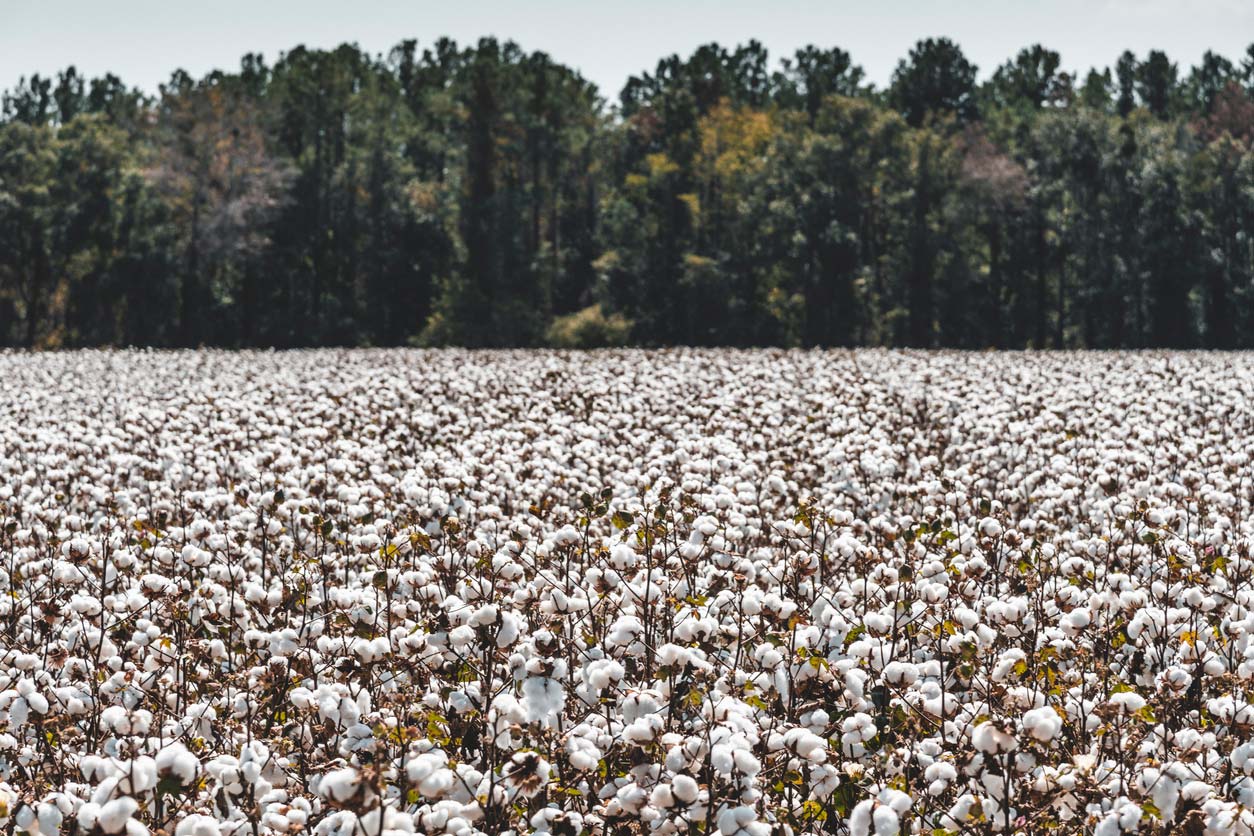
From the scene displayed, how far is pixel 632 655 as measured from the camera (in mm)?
5516

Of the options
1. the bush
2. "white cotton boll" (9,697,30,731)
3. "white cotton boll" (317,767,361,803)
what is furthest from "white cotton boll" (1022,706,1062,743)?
the bush

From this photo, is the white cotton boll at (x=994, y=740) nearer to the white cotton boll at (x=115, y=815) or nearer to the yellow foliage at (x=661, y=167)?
the white cotton boll at (x=115, y=815)

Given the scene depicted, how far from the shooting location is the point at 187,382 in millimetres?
23125

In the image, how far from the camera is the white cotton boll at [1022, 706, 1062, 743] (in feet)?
12.6

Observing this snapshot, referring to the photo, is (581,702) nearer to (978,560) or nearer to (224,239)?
(978,560)

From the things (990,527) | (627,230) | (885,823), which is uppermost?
(627,230)

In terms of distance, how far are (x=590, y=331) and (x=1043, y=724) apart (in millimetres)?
57726

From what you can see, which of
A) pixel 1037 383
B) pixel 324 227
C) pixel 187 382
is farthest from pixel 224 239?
pixel 1037 383

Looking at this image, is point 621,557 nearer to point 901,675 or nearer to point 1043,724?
point 901,675

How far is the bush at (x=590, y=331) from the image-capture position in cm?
6019

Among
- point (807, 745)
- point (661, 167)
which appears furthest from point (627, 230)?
point (807, 745)

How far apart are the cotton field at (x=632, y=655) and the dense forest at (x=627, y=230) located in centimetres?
5066

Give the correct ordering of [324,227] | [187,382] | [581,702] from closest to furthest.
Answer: [581,702], [187,382], [324,227]

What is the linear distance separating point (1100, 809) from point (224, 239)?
6187 cm
